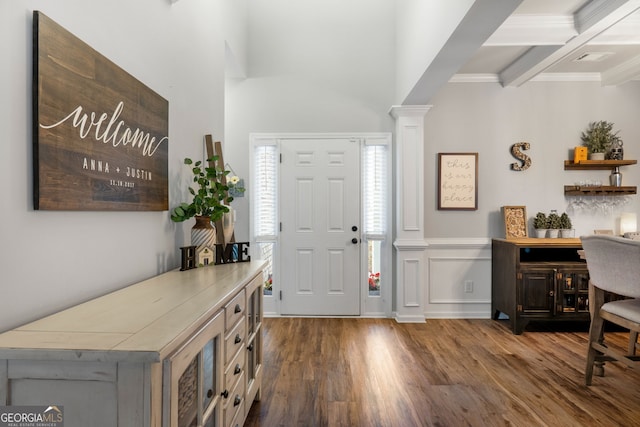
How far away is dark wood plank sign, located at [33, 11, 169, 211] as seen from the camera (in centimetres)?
116

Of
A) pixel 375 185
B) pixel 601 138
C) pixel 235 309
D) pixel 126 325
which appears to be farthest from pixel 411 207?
pixel 126 325

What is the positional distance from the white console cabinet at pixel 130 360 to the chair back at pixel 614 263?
2.39m

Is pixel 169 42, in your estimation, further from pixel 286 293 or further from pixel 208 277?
pixel 286 293

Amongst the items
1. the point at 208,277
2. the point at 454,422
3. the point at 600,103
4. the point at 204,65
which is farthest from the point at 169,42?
the point at 600,103

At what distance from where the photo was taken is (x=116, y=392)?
2.96 feet

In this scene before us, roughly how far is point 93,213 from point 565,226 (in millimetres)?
4484

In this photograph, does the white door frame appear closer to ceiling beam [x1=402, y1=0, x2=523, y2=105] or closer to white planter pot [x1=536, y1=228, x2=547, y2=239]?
ceiling beam [x1=402, y1=0, x2=523, y2=105]

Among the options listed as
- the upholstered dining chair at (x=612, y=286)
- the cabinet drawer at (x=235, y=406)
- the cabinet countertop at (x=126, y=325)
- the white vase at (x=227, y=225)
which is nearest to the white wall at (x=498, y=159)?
the upholstered dining chair at (x=612, y=286)

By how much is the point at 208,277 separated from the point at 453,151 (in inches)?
133

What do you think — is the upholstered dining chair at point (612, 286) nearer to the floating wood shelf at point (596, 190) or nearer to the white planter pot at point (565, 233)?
the white planter pot at point (565, 233)

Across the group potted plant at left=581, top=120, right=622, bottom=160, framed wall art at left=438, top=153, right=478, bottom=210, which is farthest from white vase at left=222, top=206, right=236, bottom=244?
potted plant at left=581, top=120, right=622, bottom=160

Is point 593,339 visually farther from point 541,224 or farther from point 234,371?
point 234,371

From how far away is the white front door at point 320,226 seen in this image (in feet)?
13.8

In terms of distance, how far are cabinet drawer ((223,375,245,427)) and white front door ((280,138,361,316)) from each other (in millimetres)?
2392
